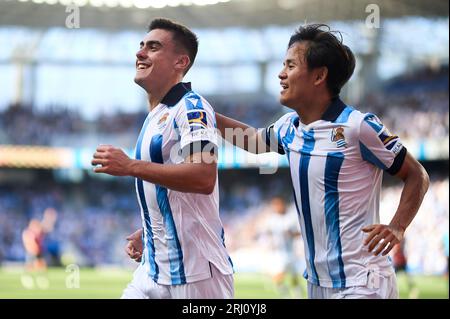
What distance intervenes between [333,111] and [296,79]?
0.27 meters

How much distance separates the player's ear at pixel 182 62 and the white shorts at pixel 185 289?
1.24 metres

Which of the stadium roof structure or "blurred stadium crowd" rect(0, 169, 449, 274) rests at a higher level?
the stadium roof structure

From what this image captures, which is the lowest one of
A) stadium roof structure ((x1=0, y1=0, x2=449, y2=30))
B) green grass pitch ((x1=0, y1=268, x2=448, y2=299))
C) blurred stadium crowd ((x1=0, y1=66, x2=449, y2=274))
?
green grass pitch ((x1=0, y1=268, x2=448, y2=299))

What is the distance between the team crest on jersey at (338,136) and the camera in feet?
13.1

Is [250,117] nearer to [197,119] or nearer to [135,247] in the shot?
[135,247]

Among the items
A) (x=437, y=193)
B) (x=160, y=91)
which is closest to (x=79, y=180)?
(x=437, y=193)

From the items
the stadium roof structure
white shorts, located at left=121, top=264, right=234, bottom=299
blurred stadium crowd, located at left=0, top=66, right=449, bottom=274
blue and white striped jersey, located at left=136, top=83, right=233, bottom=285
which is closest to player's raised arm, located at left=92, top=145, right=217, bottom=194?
blue and white striped jersey, located at left=136, top=83, right=233, bottom=285

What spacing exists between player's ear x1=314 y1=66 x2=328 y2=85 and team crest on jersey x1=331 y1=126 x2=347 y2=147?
1.09 ft

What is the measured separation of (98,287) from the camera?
1788cm

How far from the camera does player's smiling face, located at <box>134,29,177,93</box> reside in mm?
4371

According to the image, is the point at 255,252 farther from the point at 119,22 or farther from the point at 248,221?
the point at 119,22

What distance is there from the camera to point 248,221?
28.5 m

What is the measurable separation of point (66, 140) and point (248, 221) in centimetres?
880

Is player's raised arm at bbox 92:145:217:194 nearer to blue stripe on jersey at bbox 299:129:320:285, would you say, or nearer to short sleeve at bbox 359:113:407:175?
blue stripe on jersey at bbox 299:129:320:285
